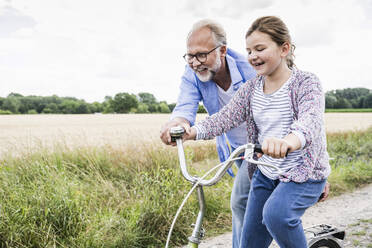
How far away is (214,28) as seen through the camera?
8.67 ft

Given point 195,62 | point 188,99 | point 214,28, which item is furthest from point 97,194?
point 214,28

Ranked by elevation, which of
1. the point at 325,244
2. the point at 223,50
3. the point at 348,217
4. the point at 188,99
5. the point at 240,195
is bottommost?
the point at 348,217

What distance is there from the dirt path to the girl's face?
266 cm

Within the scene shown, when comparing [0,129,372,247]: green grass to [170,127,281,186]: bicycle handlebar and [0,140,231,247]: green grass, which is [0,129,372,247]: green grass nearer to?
[0,140,231,247]: green grass

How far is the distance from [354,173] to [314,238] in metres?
4.96

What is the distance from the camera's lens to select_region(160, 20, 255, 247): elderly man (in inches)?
102

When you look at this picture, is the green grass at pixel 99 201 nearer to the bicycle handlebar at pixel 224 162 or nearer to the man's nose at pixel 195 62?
the man's nose at pixel 195 62

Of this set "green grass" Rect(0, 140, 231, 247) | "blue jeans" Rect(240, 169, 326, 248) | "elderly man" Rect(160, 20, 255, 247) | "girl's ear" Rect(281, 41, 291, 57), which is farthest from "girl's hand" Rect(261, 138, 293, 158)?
"green grass" Rect(0, 140, 231, 247)

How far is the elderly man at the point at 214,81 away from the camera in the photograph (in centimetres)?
259

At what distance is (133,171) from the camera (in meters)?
5.37

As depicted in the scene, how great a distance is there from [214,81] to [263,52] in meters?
1.06

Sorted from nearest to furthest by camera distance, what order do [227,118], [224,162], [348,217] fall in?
1. [224,162]
2. [227,118]
3. [348,217]

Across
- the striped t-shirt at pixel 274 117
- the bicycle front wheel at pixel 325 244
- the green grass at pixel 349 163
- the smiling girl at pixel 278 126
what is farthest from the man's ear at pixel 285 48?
the green grass at pixel 349 163

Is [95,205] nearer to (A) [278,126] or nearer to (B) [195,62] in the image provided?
(B) [195,62]
